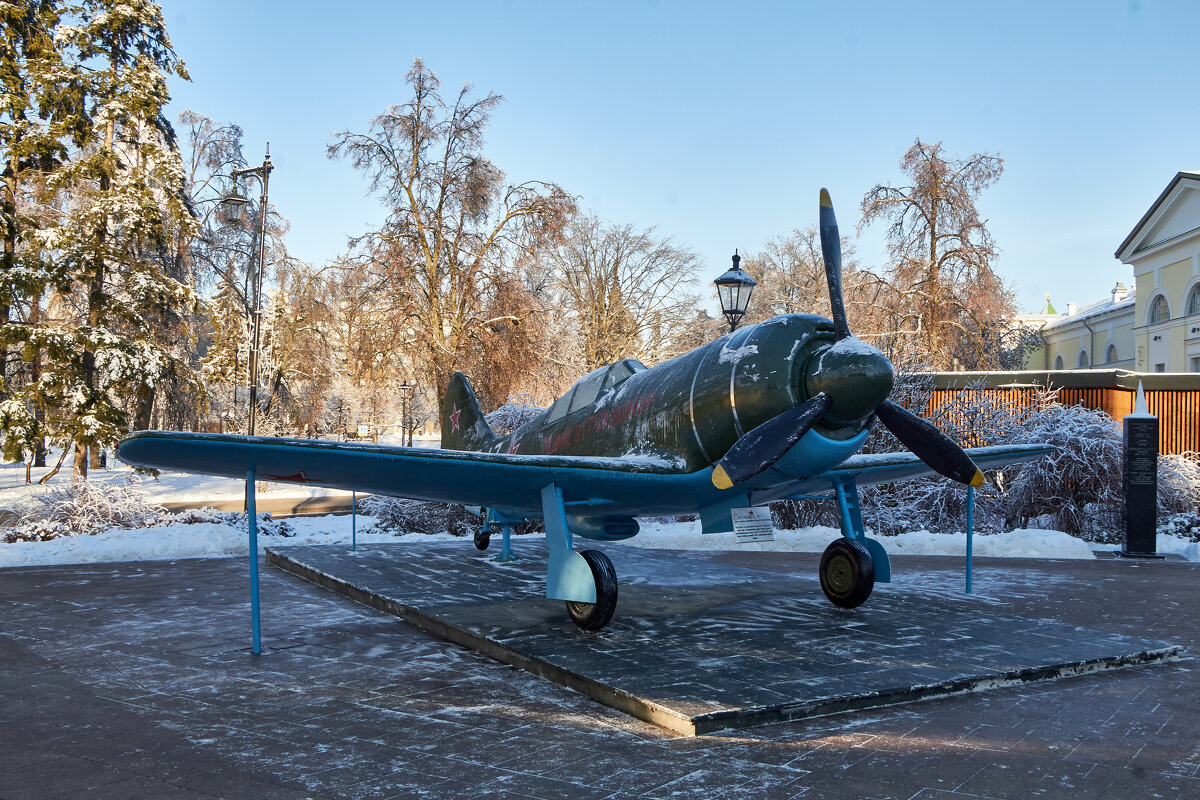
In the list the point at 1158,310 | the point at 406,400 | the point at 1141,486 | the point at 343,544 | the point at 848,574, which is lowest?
the point at 343,544

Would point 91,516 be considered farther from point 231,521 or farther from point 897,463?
point 897,463

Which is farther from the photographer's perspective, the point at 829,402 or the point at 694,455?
the point at 694,455

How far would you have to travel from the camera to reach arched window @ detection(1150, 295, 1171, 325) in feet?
127

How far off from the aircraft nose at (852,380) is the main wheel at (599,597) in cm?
205

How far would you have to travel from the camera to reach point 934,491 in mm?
14586

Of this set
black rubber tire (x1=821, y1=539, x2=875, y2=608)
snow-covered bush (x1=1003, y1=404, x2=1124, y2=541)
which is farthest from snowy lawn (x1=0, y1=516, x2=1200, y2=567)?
black rubber tire (x1=821, y1=539, x2=875, y2=608)

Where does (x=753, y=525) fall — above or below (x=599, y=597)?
above

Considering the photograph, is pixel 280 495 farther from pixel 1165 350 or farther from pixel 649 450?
pixel 1165 350

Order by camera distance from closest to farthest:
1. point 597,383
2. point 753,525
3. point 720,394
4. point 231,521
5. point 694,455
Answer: point 720,394 < point 694,455 < point 753,525 < point 597,383 < point 231,521

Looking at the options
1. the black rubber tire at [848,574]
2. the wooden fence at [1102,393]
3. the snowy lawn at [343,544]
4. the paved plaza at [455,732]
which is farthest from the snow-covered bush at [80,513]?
the wooden fence at [1102,393]

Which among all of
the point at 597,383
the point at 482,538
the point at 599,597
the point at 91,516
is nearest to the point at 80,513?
the point at 91,516

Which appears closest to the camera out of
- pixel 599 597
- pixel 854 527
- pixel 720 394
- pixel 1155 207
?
pixel 599 597

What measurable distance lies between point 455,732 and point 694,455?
2.96 meters

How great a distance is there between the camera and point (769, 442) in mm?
5598
